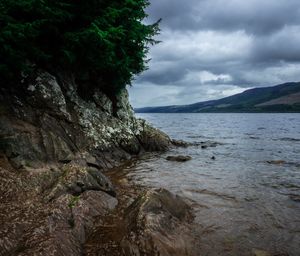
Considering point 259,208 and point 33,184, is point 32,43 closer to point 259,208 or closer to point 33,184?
point 33,184

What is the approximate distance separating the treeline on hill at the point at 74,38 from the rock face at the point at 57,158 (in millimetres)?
1118

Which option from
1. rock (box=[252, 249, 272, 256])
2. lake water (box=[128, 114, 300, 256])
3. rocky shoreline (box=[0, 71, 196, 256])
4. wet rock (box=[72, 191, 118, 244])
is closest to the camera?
rocky shoreline (box=[0, 71, 196, 256])

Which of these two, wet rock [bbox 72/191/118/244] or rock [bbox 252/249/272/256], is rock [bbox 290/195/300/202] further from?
wet rock [bbox 72/191/118/244]

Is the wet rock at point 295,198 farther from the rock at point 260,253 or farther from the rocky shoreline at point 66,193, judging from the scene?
the rock at point 260,253

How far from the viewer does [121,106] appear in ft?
74.5

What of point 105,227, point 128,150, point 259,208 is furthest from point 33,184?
point 128,150

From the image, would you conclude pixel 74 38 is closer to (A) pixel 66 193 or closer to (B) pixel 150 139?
(A) pixel 66 193

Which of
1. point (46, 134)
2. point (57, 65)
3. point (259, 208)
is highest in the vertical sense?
point (57, 65)

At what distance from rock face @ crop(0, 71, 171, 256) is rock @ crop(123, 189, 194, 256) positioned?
4.28 ft

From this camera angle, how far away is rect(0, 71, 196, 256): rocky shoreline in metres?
7.00

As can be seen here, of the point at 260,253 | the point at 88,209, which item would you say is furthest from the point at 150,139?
the point at 260,253

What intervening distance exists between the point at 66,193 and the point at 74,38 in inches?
336

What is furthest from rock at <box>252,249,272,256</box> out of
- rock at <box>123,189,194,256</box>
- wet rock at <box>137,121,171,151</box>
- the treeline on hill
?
wet rock at <box>137,121,171,151</box>

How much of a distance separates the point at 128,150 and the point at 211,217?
470 inches
